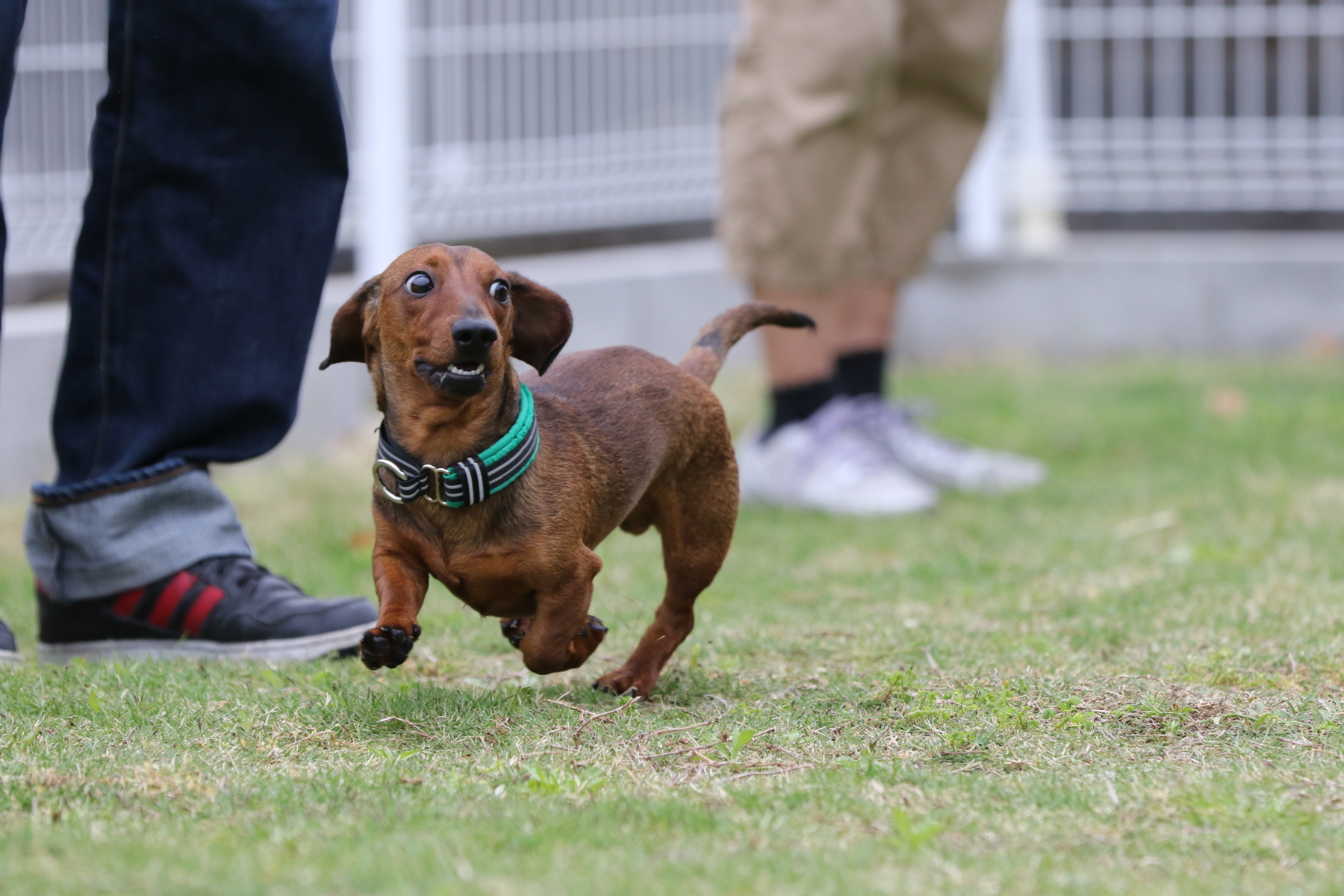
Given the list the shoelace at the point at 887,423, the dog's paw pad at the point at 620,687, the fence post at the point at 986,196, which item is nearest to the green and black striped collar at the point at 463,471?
the dog's paw pad at the point at 620,687

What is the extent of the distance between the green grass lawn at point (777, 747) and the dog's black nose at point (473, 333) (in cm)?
54

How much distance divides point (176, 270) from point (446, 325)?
1.00m

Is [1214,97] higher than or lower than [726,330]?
higher

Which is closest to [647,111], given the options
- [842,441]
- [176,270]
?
[842,441]

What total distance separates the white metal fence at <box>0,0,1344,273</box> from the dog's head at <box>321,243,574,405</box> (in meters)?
3.34

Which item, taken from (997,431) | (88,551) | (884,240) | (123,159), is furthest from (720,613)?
(997,431)

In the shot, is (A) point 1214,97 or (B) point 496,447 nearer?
(B) point 496,447

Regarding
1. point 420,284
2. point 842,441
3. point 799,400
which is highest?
→ point 420,284

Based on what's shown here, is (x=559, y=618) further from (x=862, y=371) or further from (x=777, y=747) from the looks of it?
(x=862, y=371)

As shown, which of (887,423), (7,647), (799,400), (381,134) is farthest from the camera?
(381,134)

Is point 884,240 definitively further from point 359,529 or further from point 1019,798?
point 1019,798

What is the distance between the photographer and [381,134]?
19.9 feet

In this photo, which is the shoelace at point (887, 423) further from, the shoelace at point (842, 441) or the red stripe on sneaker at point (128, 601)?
the red stripe on sneaker at point (128, 601)

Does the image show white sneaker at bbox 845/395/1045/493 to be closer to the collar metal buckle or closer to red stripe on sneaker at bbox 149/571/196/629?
red stripe on sneaker at bbox 149/571/196/629
